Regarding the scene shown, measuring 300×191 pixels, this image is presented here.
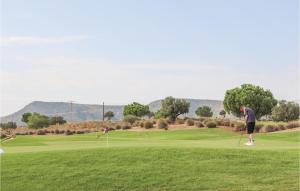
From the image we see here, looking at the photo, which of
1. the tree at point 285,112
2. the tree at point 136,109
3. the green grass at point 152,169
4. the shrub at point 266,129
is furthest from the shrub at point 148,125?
the green grass at point 152,169

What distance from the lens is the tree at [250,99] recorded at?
97.2m

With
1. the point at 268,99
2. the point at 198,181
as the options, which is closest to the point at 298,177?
the point at 198,181

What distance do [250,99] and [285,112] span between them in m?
13.2

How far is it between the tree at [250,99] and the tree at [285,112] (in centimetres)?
460

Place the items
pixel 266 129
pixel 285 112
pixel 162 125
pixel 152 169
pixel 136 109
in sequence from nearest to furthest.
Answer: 1. pixel 152 169
2. pixel 266 129
3. pixel 162 125
4. pixel 285 112
5. pixel 136 109

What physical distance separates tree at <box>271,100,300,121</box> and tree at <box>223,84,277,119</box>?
15.1ft

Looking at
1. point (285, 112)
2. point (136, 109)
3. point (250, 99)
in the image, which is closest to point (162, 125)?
Result: point (250, 99)

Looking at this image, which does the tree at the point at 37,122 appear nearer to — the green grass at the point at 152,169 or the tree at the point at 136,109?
the tree at the point at 136,109

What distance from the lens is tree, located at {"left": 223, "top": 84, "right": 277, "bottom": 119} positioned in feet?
319

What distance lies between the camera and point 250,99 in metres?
97.1

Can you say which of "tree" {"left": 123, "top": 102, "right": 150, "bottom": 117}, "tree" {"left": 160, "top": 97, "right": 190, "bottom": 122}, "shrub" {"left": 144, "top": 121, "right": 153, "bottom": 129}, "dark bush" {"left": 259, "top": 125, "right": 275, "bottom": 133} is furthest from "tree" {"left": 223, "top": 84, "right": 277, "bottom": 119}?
"dark bush" {"left": 259, "top": 125, "right": 275, "bottom": 133}

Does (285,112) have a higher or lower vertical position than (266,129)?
higher

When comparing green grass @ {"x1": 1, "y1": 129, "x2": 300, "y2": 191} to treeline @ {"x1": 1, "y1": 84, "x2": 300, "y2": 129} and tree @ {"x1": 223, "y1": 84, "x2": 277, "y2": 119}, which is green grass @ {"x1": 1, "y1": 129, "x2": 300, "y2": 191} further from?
tree @ {"x1": 223, "y1": 84, "x2": 277, "y2": 119}

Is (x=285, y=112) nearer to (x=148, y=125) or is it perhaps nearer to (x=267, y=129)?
(x=148, y=125)
